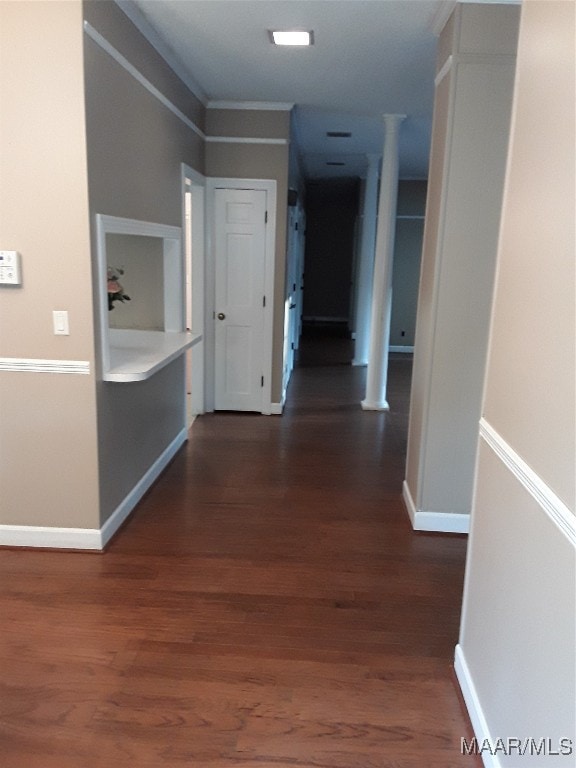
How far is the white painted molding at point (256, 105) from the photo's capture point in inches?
191

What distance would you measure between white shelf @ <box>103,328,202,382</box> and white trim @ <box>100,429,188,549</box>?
0.77 m

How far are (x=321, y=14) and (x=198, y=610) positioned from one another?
9.52 feet

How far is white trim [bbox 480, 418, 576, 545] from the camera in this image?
1.27m

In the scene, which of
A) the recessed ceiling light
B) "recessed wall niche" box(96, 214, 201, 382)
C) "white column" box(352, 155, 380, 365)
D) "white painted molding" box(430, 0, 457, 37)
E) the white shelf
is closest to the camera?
"white painted molding" box(430, 0, 457, 37)

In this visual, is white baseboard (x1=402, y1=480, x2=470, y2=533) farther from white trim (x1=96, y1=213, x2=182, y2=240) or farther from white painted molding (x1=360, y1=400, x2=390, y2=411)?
white painted molding (x1=360, y1=400, x2=390, y2=411)

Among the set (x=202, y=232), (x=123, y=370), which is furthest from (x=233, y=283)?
(x=123, y=370)

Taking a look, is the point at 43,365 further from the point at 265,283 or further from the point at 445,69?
the point at 265,283

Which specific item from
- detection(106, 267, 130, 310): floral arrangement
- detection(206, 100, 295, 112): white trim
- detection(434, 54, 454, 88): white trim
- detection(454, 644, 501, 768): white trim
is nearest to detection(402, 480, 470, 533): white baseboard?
detection(454, 644, 501, 768): white trim

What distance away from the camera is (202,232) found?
511 centimetres

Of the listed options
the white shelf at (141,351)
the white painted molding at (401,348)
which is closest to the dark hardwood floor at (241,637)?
the white shelf at (141,351)

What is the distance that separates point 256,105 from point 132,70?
6.55 feet

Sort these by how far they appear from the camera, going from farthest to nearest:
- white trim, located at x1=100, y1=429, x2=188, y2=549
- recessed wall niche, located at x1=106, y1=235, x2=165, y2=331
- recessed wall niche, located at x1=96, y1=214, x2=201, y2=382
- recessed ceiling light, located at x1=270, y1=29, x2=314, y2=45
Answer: recessed wall niche, located at x1=106, y1=235, x2=165, y2=331
recessed wall niche, located at x1=96, y1=214, x2=201, y2=382
recessed ceiling light, located at x1=270, y1=29, x2=314, y2=45
white trim, located at x1=100, y1=429, x2=188, y2=549

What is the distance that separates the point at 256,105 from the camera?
192 inches

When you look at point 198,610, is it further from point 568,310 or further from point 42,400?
point 568,310
